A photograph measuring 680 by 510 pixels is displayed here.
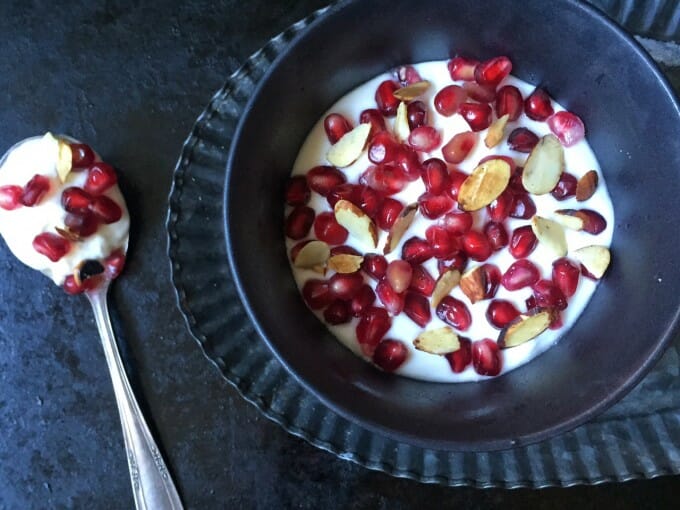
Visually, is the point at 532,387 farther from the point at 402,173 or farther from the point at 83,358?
the point at 83,358

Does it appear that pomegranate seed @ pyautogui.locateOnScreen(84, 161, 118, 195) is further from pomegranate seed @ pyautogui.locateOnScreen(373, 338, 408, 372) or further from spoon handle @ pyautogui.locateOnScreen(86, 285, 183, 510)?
pomegranate seed @ pyautogui.locateOnScreen(373, 338, 408, 372)

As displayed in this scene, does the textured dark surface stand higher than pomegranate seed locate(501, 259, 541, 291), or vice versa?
pomegranate seed locate(501, 259, 541, 291)

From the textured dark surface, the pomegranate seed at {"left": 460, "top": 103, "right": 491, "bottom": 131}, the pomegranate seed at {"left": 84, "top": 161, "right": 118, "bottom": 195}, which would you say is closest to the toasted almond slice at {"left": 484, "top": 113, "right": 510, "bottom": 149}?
the pomegranate seed at {"left": 460, "top": 103, "right": 491, "bottom": 131}

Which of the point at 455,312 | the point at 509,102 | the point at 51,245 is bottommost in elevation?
the point at 51,245

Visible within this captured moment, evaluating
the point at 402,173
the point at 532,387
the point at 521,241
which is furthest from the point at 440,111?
the point at 532,387

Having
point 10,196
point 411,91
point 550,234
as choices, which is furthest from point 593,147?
point 10,196

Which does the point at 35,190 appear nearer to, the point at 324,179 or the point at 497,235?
the point at 324,179
